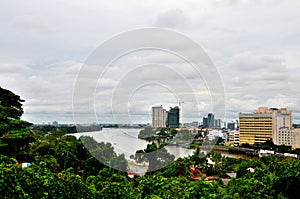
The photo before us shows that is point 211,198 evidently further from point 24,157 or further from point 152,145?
point 152,145

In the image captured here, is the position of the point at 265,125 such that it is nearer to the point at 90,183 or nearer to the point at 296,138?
the point at 296,138

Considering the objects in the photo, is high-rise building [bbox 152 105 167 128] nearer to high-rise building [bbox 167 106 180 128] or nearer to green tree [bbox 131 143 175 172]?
high-rise building [bbox 167 106 180 128]

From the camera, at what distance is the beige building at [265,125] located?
59.8 m

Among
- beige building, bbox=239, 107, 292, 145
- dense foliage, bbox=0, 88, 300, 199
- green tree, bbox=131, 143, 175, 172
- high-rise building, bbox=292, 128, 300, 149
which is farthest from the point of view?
beige building, bbox=239, 107, 292, 145

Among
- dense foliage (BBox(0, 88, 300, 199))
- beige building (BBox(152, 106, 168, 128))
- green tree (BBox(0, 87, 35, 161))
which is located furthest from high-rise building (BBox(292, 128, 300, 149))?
green tree (BBox(0, 87, 35, 161))

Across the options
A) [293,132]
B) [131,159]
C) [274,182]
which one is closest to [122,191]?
[274,182]

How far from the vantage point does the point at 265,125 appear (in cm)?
6256

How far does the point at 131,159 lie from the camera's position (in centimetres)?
1808

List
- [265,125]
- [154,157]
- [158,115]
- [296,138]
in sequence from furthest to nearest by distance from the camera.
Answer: [265,125]
[296,138]
[154,157]
[158,115]

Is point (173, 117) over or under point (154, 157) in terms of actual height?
over

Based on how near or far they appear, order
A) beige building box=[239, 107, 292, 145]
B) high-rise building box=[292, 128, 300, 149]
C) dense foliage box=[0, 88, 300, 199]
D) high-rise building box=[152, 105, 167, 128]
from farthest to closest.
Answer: beige building box=[239, 107, 292, 145]
high-rise building box=[292, 128, 300, 149]
high-rise building box=[152, 105, 167, 128]
dense foliage box=[0, 88, 300, 199]

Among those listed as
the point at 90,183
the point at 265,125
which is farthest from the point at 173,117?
the point at 265,125

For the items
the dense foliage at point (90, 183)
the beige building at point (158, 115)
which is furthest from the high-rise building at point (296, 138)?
the beige building at point (158, 115)

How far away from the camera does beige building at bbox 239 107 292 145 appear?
5978 cm
